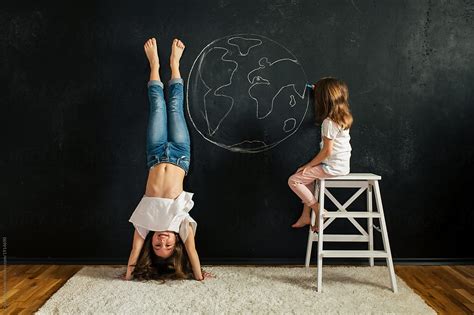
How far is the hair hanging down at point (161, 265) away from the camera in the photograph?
306 cm

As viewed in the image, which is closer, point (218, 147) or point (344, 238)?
point (344, 238)

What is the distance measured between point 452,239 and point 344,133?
1155 mm

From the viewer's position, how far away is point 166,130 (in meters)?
3.32

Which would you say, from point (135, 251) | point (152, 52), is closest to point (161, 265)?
point (135, 251)

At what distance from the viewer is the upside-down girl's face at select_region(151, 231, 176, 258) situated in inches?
119

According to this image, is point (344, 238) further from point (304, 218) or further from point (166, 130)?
point (166, 130)

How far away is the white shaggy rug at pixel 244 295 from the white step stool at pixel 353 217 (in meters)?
0.15

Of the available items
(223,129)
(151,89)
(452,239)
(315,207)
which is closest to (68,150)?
(151,89)

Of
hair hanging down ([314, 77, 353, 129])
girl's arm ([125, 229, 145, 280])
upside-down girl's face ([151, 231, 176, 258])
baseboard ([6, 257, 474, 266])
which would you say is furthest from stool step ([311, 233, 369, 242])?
girl's arm ([125, 229, 145, 280])

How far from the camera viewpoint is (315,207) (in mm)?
3127

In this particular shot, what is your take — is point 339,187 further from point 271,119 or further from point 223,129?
point 223,129

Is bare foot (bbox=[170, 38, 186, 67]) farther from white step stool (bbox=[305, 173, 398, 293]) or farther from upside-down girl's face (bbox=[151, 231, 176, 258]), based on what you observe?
white step stool (bbox=[305, 173, 398, 293])

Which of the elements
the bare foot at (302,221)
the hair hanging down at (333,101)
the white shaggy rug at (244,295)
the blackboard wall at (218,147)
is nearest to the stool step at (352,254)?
the white shaggy rug at (244,295)

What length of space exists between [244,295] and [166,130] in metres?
1.19
